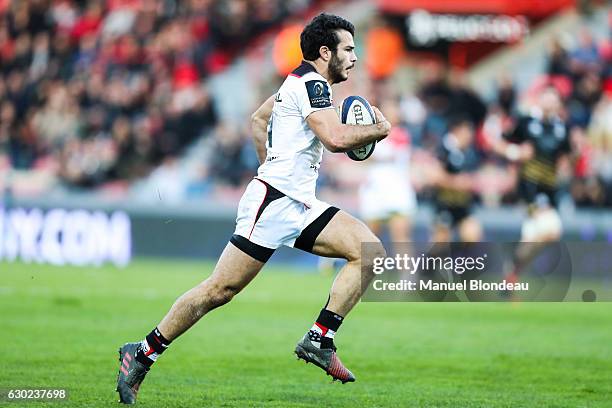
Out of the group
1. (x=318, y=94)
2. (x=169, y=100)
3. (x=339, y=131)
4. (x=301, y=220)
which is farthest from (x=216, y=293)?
(x=169, y=100)

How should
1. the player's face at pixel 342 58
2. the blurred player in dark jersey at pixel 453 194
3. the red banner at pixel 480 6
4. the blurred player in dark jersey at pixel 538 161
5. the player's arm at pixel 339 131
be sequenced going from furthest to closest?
1. the red banner at pixel 480 6
2. the blurred player in dark jersey at pixel 453 194
3. the blurred player in dark jersey at pixel 538 161
4. the player's face at pixel 342 58
5. the player's arm at pixel 339 131

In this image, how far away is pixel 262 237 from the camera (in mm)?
7312

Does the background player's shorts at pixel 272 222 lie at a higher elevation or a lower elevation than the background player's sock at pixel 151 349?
higher

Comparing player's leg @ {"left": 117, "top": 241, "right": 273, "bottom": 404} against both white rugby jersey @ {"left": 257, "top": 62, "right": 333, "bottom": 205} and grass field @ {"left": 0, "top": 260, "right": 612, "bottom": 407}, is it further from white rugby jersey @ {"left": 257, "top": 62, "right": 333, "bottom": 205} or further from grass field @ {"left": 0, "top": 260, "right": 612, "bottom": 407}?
white rugby jersey @ {"left": 257, "top": 62, "right": 333, "bottom": 205}

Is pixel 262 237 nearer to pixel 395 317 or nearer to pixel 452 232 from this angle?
pixel 395 317

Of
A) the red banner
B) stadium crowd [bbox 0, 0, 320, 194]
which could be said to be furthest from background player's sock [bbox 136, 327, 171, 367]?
the red banner

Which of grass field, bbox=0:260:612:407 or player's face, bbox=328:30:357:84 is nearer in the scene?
player's face, bbox=328:30:357:84

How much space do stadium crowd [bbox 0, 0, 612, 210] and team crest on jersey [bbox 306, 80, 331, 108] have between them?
38.3ft

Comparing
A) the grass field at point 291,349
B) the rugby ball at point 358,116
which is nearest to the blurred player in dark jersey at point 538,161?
the grass field at point 291,349

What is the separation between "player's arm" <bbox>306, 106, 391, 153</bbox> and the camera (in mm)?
7125

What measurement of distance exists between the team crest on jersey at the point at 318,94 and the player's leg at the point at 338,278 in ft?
2.46

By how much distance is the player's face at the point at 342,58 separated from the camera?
7.48 metres

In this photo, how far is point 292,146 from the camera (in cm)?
746

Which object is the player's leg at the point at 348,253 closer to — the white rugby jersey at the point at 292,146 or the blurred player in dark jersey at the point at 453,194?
the white rugby jersey at the point at 292,146
